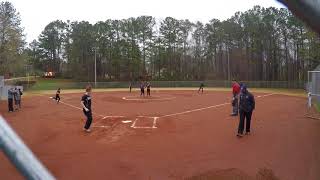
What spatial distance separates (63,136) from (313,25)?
44.4 ft

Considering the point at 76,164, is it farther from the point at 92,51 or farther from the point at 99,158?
the point at 92,51

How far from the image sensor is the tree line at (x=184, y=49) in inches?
3359

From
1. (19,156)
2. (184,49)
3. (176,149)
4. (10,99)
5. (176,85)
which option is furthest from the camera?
(184,49)

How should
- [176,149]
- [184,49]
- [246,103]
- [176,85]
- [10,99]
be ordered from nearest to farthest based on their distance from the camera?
[176,149], [246,103], [10,99], [176,85], [184,49]

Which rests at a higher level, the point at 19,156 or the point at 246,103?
the point at 19,156

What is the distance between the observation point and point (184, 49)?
10144cm

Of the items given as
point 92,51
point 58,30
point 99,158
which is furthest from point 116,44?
point 99,158

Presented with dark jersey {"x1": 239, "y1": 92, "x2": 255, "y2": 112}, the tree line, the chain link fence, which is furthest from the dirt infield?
the tree line

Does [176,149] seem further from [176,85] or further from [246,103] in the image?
[176,85]

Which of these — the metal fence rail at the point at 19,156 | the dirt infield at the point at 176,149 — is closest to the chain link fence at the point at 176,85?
the dirt infield at the point at 176,149

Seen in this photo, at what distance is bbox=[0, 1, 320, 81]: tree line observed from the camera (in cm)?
8531

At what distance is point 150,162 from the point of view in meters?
9.77

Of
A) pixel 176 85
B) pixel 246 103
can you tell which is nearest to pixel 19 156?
pixel 246 103

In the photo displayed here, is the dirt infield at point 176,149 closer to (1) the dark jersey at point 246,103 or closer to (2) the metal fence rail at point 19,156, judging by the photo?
(1) the dark jersey at point 246,103
